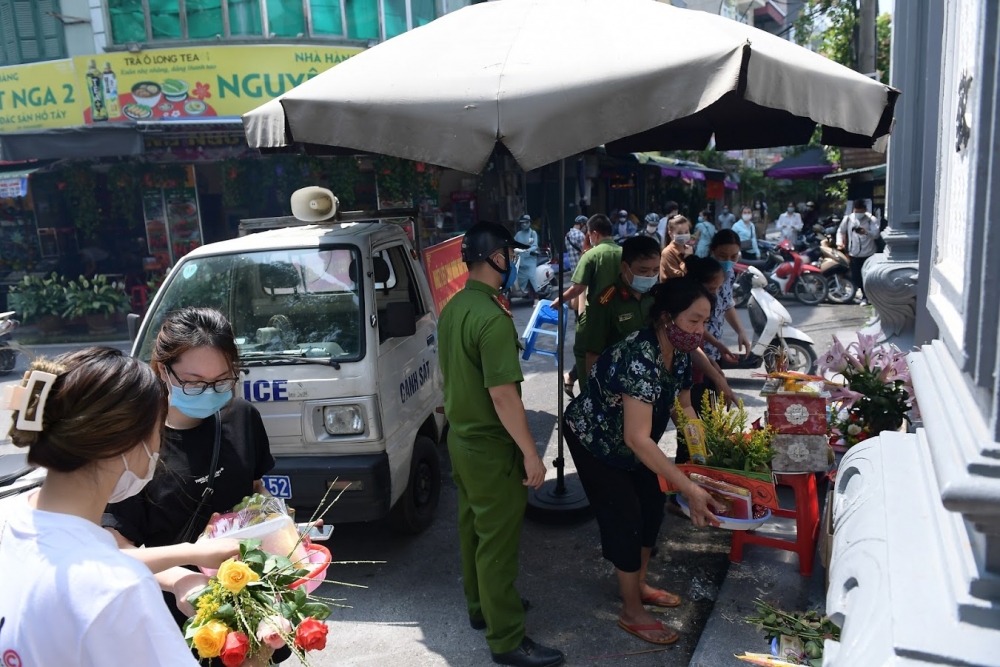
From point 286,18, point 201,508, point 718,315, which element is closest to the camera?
point 201,508

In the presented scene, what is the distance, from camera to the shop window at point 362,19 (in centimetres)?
1428

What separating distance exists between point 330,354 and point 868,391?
9.44 ft

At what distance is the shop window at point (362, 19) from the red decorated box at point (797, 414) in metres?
12.9

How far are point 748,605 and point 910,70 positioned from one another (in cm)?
360

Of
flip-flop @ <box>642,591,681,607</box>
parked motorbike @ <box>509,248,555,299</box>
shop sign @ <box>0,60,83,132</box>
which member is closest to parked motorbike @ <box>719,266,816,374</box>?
flip-flop @ <box>642,591,681,607</box>

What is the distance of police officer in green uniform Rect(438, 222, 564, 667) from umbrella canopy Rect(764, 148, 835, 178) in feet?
70.5

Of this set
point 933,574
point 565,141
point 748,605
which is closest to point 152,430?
point 933,574

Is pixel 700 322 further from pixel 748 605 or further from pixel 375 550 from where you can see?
pixel 375 550

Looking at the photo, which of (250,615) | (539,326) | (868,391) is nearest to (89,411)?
(250,615)

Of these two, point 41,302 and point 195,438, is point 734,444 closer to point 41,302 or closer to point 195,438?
point 195,438

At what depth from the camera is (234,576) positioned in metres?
1.76

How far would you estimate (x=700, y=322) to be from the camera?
3.20 metres

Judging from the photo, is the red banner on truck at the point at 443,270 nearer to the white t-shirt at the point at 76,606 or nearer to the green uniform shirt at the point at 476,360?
the green uniform shirt at the point at 476,360

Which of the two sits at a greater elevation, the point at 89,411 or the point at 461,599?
the point at 89,411
